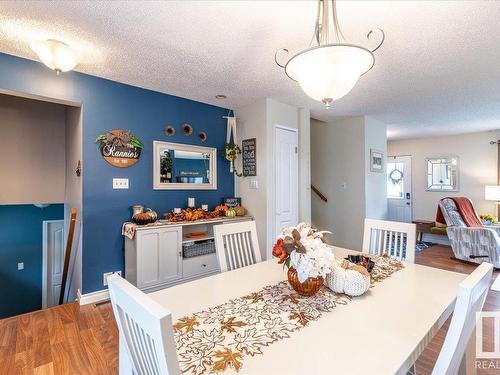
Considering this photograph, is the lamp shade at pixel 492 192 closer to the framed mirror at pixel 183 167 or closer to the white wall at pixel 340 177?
the white wall at pixel 340 177

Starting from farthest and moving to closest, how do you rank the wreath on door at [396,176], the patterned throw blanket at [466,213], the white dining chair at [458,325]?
the wreath on door at [396,176] < the patterned throw blanket at [466,213] < the white dining chair at [458,325]

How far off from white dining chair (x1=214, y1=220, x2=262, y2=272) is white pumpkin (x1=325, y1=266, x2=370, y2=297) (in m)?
0.76

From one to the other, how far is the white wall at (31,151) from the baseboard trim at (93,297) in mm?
1722

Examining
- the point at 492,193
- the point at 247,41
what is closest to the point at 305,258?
the point at 247,41

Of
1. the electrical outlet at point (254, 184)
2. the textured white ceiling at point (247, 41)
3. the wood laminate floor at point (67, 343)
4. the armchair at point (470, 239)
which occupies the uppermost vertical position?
the textured white ceiling at point (247, 41)

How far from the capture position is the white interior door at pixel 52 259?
13.3 ft

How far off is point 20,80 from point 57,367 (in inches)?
97.1

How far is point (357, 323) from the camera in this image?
106cm

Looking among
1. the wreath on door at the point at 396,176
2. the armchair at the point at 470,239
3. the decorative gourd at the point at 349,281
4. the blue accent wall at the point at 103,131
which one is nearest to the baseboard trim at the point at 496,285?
the armchair at the point at 470,239

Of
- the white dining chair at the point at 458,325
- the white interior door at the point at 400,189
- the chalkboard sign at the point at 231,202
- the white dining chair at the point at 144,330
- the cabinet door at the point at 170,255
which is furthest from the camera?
the white interior door at the point at 400,189

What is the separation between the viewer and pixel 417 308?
117 centimetres

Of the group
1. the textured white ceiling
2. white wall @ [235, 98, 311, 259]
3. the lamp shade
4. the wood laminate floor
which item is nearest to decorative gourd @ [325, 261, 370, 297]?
the wood laminate floor

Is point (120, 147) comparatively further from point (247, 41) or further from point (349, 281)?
point (349, 281)

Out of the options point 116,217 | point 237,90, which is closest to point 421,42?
point 237,90
